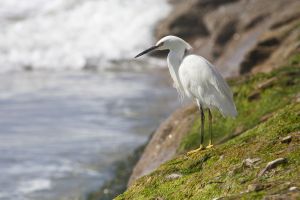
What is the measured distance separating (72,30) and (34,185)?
16.2 m

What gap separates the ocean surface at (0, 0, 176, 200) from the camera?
39.9 feet

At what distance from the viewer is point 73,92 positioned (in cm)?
1848

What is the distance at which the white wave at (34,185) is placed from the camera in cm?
1113

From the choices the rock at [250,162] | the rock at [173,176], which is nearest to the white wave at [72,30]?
the rock at [173,176]

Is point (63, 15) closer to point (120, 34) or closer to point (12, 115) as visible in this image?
point (120, 34)

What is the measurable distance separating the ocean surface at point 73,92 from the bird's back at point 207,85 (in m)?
3.95

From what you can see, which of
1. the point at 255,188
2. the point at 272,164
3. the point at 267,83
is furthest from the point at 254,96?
the point at 255,188

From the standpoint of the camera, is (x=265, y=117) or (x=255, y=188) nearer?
(x=255, y=188)

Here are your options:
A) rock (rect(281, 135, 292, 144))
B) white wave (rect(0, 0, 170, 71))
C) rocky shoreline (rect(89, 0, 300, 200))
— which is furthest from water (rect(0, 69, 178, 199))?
rock (rect(281, 135, 292, 144))

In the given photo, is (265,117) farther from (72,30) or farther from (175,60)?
(72,30)

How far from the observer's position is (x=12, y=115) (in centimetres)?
1612

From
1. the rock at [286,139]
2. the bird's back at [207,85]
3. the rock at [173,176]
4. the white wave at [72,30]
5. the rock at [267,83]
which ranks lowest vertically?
the rock at [286,139]

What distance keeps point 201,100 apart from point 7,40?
1954 centimetres

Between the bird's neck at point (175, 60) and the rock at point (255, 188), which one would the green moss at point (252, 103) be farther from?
the rock at point (255, 188)
